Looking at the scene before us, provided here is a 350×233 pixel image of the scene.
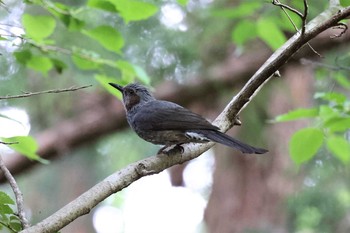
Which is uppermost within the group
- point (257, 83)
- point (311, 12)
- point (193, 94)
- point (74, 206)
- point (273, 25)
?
point (193, 94)

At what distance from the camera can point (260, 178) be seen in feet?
24.1

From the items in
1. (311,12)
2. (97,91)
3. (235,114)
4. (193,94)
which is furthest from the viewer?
(97,91)

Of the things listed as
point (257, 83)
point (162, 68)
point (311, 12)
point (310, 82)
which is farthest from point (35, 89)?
point (257, 83)

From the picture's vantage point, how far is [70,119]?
6.26 metres

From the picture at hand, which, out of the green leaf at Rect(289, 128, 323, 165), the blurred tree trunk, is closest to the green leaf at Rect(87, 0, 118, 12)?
the green leaf at Rect(289, 128, 323, 165)

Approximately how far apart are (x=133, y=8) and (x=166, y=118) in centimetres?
89

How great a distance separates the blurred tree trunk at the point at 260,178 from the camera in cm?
712

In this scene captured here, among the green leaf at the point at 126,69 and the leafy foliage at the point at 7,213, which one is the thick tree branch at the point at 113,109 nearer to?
the green leaf at the point at 126,69

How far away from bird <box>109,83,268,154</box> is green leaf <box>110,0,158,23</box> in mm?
490

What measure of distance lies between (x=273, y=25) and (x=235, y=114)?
1053 millimetres

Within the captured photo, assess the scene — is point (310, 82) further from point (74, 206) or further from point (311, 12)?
point (74, 206)

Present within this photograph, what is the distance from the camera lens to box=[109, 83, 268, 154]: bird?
9.52 ft

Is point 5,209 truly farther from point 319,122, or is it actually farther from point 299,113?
point 319,122

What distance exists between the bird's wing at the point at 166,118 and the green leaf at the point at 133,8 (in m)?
0.63
